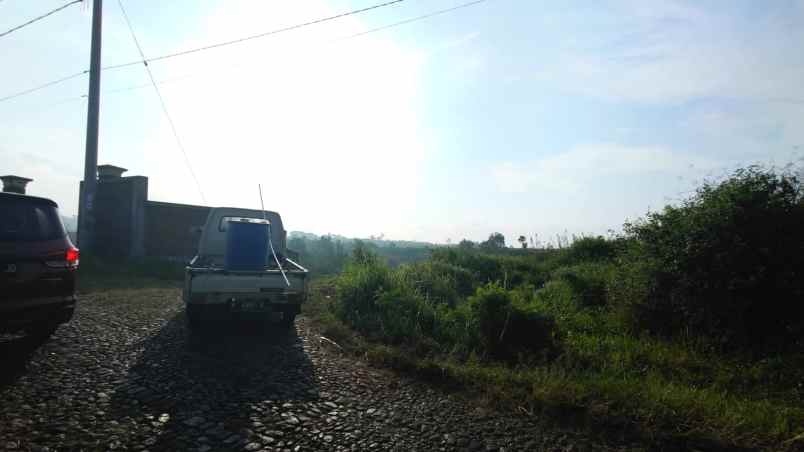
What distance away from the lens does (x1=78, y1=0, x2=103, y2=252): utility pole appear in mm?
12328

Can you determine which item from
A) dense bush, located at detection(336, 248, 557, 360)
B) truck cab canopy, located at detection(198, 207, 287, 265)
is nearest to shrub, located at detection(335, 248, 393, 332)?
dense bush, located at detection(336, 248, 557, 360)

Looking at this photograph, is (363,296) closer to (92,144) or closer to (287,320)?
(287,320)

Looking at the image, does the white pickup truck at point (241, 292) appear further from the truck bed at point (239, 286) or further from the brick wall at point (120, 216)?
the brick wall at point (120, 216)

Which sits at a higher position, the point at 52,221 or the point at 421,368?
the point at 52,221

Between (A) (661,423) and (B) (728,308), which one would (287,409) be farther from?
(B) (728,308)

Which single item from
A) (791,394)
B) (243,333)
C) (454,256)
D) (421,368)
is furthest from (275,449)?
(454,256)

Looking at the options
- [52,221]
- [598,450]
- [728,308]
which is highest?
[52,221]

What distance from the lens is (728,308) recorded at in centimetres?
532

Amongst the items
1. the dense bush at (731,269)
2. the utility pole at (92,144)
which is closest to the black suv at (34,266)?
the dense bush at (731,269)

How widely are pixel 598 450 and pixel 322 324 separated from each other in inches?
192

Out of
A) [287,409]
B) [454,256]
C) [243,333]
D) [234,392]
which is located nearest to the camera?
[287,409]

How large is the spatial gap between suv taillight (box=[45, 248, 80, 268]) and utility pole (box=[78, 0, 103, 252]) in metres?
9.58

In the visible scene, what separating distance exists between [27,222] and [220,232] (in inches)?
141

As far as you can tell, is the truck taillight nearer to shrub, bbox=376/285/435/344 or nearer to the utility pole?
shrub, bbox=376/285/435/344
